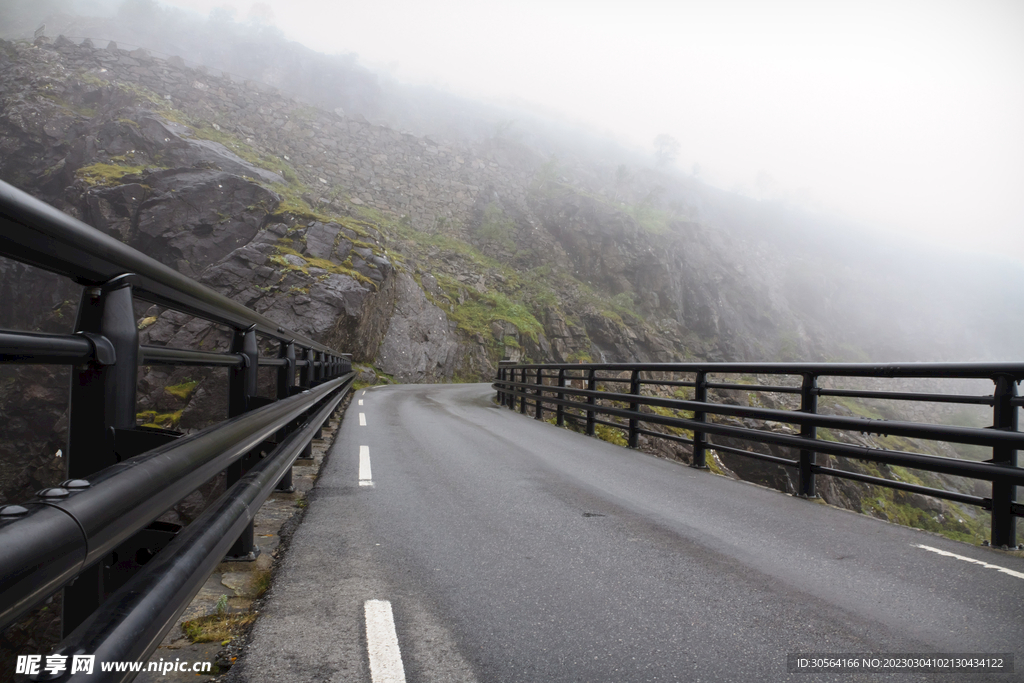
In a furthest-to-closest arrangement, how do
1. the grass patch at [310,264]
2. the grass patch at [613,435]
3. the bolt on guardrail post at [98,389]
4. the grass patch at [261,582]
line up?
the grass patch at [310,264], the grass patch at [613,435], the grass patch at [261,582], the bolt on guardrail post at [98,389]

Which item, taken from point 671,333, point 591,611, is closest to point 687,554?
point 591,611

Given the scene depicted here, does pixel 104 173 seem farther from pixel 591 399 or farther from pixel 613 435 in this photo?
pixel 591 399

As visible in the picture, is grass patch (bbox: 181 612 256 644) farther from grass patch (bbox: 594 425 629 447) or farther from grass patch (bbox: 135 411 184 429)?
grass patch (bbox: 135 411 184 429)

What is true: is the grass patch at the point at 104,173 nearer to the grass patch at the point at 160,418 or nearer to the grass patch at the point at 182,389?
the grass patch at the point at 182,389

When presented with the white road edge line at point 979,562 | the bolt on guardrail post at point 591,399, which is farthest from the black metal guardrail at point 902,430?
the bolt on guardrail post at point 591,399

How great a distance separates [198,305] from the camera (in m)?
2.37

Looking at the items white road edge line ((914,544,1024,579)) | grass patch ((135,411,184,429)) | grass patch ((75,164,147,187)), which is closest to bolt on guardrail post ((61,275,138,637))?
white road edge line ((914,544,1024,579))

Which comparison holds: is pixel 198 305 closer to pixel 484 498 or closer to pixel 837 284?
pixel 484 498

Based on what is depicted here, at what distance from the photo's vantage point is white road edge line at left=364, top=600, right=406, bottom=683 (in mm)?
2086

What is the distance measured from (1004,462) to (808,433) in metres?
1.70

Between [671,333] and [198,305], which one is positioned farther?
[671,333]

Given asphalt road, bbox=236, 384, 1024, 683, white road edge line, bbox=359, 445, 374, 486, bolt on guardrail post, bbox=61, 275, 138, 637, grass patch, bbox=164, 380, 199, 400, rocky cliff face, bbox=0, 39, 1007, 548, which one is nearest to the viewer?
bolt on guardrail post, bbox=61, 275, 138, 637

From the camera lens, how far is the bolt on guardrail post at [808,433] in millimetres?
5492

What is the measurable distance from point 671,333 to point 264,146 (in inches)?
2258
